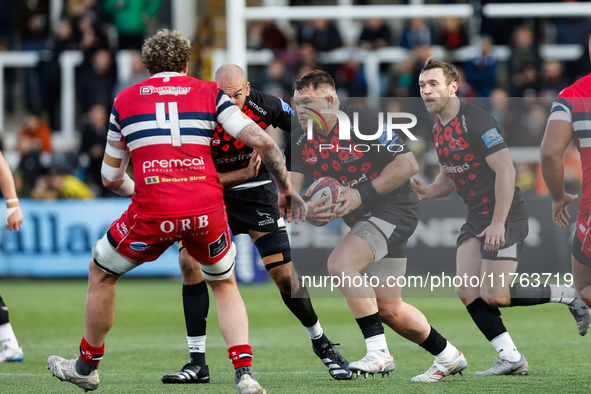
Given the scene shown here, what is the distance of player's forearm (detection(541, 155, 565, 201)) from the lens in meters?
5.91

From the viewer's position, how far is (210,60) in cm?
1433

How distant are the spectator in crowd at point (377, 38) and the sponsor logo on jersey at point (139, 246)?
1117 centimetres

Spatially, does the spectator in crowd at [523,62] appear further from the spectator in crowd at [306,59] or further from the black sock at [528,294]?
the black sock at [528,294]

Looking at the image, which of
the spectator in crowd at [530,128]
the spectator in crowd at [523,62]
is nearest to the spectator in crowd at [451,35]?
the spectator in crowd at [523,62]

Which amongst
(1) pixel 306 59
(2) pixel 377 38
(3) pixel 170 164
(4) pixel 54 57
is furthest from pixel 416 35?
(3) pixel 170 164

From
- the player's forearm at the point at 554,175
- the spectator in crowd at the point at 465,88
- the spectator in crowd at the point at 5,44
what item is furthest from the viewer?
the spectator in crowd at the point at 5,44

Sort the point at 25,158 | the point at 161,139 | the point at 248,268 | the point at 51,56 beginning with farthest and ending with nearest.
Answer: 1. the point at 51,56
2. the point at 25,158
3. the point at 248,268
4. the point at 161,139

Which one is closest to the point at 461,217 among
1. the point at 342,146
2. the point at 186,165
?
the point at 342,146

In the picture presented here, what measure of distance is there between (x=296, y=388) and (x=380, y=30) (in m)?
11.4

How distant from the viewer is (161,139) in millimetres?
5141

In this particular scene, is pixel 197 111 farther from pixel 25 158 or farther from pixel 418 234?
pixel 25 158

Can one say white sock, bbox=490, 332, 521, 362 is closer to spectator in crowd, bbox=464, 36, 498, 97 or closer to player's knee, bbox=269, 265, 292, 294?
player's knee, bbox=269, 265, 292, 294

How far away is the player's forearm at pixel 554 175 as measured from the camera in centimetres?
591

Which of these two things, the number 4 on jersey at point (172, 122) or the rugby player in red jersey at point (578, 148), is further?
the rugby player in red jersey at point (578, 148)
